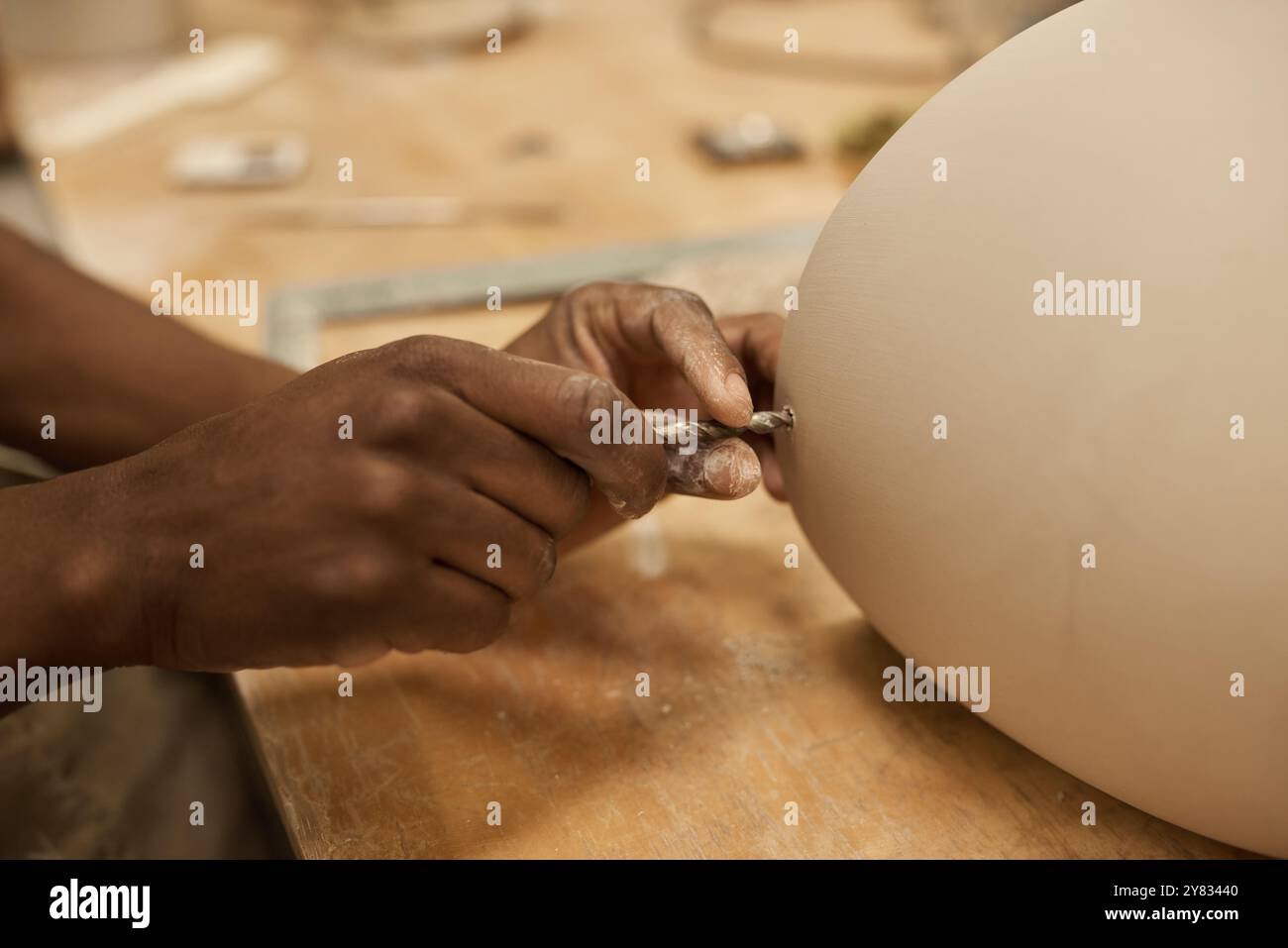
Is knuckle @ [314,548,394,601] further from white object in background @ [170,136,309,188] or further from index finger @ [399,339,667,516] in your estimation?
white object in background @ [170,136,309,188]

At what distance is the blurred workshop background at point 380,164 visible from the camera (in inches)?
34.3

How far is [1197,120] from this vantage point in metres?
0.49

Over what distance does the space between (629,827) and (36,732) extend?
448mm

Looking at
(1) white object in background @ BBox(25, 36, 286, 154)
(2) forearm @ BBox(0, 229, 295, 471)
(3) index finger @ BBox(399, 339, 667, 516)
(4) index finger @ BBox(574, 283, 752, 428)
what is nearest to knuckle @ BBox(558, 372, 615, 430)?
(3) index finger @ BBox(399, 339, 667, 516)

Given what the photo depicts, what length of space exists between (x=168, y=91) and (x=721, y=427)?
141 centimetres

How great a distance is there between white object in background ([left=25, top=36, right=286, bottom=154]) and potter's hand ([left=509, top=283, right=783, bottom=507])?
1.12m

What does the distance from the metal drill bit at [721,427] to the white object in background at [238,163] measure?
3.31ft

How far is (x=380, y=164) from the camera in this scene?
1.46 meters

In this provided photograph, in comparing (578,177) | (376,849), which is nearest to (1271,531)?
(376,849)

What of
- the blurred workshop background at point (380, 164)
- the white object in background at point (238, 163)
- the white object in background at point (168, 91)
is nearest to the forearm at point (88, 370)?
the blurred workshop background at point (380, 164)

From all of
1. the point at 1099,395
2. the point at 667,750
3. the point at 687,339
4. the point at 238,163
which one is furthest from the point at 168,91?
the point at 1099,395

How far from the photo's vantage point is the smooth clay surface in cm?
47

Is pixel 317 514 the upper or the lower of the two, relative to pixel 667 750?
upper

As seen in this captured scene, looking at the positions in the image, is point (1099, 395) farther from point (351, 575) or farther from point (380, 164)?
point (380, 164)
